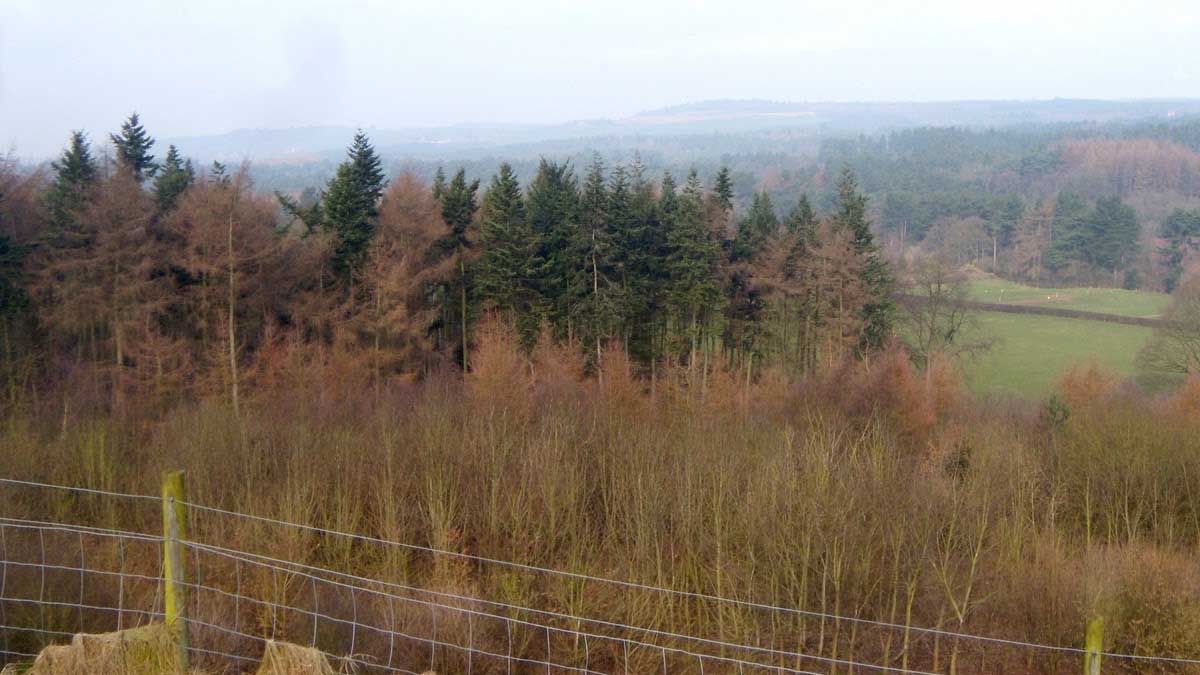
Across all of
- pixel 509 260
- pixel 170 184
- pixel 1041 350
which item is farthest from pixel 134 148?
pixel 1041 350

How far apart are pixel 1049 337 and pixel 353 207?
1527 inches

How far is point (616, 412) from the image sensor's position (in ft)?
66.8

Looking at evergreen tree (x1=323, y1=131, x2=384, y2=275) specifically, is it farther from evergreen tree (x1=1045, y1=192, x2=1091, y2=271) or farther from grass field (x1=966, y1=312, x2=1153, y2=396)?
evergreen tree (x1=1045, y1=192, x2=1091, y2=271)

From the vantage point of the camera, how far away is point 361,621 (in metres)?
9.04

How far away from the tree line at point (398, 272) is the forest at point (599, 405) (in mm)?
129

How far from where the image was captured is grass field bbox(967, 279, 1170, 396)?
43.4 metres

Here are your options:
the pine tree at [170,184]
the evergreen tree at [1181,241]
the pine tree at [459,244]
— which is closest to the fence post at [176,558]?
the pine tree at [459,244]

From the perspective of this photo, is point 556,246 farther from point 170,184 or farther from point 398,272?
point 170,184

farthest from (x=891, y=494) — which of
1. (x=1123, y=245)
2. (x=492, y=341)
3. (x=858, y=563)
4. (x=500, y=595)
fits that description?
(x=1123, y=245)

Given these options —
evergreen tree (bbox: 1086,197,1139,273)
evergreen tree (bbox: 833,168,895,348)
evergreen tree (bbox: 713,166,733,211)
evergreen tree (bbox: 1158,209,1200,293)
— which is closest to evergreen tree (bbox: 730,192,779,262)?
evergreen tree (bbox: 713,166,733,211)

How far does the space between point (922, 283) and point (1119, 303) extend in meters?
25.4

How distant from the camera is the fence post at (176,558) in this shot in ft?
17.4

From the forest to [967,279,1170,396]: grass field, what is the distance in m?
3.26

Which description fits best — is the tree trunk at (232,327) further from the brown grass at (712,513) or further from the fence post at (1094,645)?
the fence post at (1094,645)
